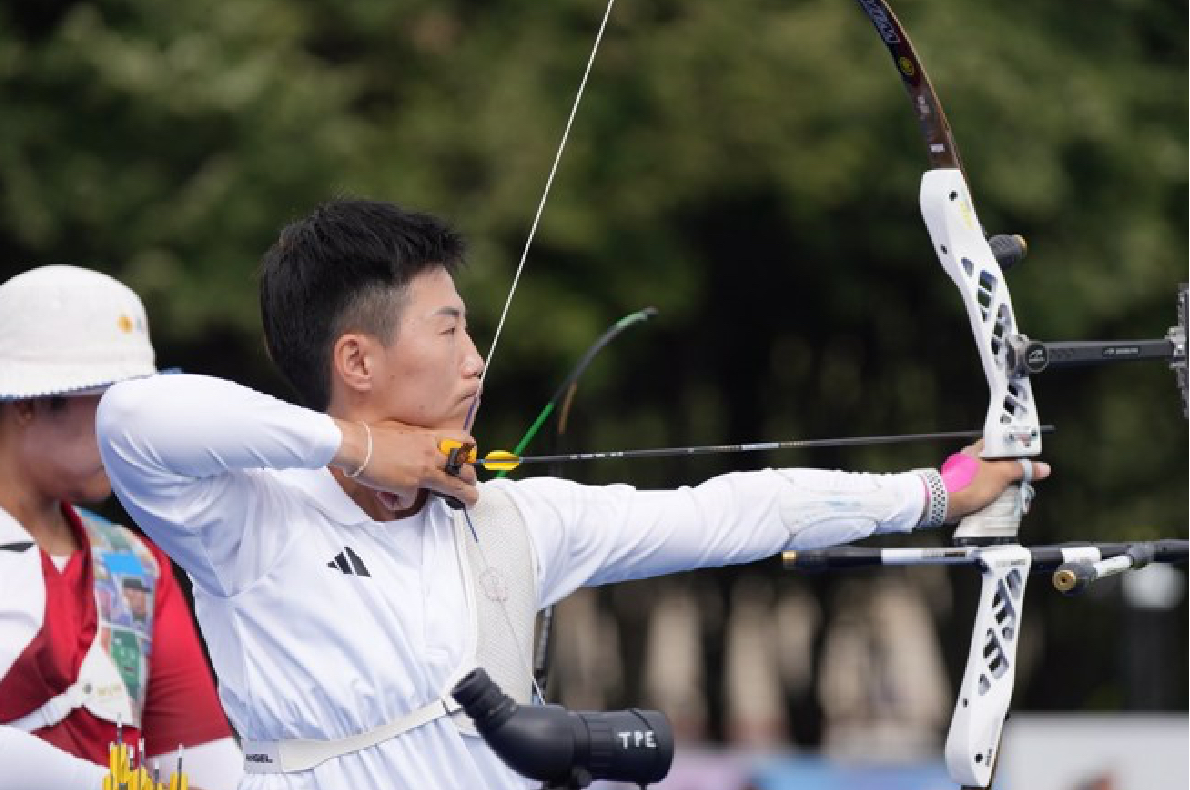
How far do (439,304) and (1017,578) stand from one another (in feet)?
3.23

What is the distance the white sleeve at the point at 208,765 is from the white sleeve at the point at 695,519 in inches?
40.3

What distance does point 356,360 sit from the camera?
3150 millimetres

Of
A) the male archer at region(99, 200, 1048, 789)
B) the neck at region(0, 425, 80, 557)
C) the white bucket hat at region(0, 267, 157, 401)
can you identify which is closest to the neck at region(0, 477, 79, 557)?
the neck at region(0, 425, 80, 557)

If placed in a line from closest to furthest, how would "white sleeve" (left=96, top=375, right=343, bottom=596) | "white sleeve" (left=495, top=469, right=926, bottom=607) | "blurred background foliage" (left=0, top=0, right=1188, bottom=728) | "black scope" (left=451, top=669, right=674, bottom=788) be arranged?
"black scope" (left=451, top=669, right=674, bottom=788) → "white sleeve" (left=96, top=375, right=343, bottom=596) → "white sleeve" (left=495, top=469, right=926, bottom=607) → "blurred background foliage" (left=0, top=0, right=1188, bottom=728)

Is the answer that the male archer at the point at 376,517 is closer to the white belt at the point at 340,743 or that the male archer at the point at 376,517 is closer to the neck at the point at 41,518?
the white belt at the point at 340,743

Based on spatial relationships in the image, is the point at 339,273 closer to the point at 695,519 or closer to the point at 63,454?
the point at 695,519

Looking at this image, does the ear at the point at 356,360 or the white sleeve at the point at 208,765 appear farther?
the white sleeve at the point at 208,765

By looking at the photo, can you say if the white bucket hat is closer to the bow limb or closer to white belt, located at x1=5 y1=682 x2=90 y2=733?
white belt, located at x1=5 y1=682 x2=90 y2=733

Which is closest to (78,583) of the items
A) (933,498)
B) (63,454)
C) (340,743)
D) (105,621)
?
(105,621)

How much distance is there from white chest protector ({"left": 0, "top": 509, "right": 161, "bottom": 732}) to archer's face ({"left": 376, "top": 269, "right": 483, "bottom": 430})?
3.31ft

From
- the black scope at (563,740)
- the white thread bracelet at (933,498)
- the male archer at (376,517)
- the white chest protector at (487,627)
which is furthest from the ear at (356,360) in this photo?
the white thread bracelet at (933,498)

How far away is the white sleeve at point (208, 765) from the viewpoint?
3988mm

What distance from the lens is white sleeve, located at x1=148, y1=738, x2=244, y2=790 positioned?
13.1 feet

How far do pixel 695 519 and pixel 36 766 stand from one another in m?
1.22
